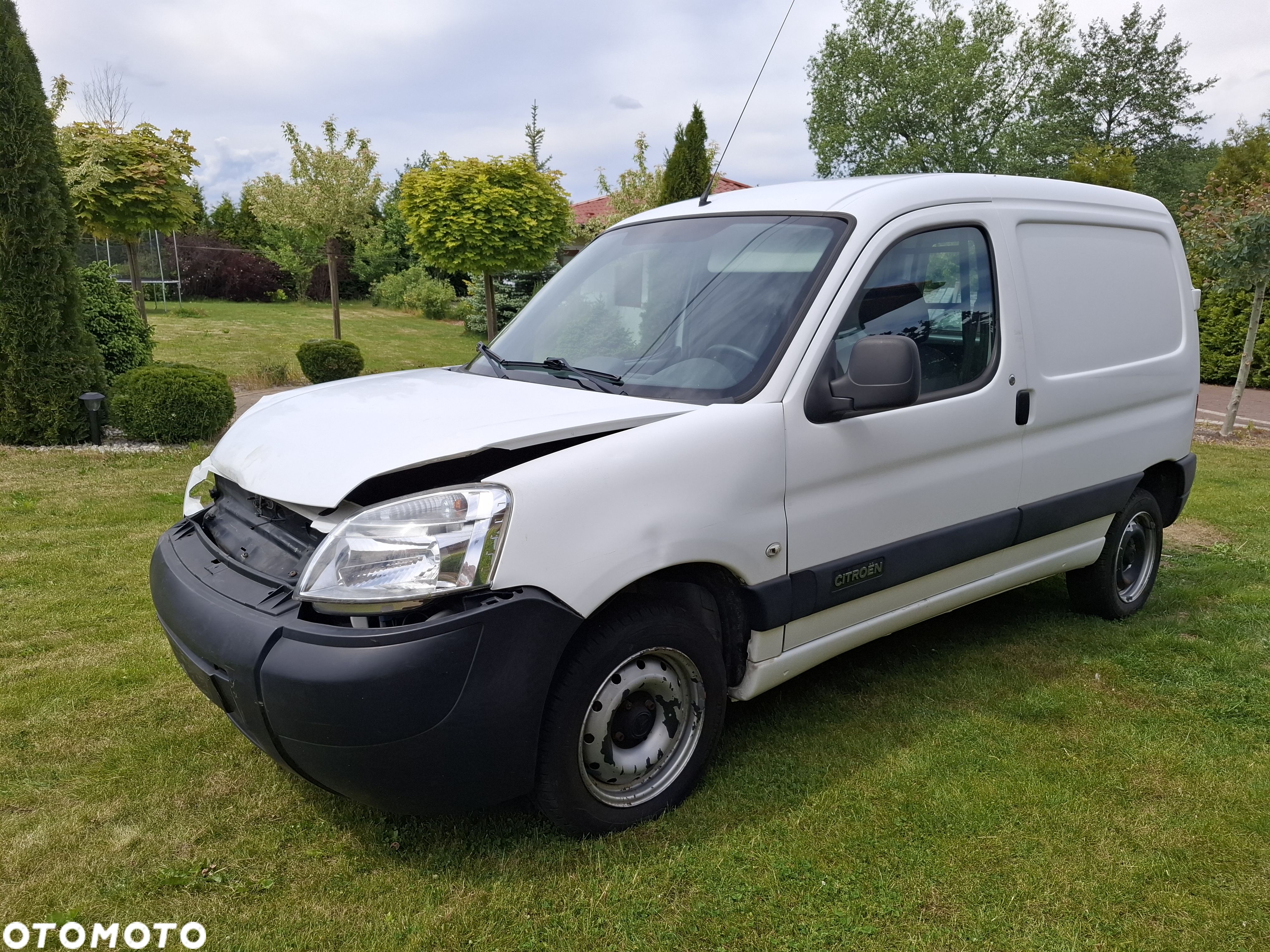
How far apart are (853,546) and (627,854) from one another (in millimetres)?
1308

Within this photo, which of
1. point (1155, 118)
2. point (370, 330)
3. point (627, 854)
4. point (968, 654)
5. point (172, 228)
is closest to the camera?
point (627, 854)

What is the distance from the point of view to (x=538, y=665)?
2.49 m

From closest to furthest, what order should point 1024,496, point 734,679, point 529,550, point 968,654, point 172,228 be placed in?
point 529,550, point 734,679, point 1024,496, point 968,654, point 172,228

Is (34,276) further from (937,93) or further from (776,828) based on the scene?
(937,93)

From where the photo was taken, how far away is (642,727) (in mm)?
2912

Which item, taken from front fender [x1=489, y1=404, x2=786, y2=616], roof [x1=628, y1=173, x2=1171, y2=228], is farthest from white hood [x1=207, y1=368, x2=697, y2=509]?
roof [x1=628, y1=173, x2=1171, y2=228]

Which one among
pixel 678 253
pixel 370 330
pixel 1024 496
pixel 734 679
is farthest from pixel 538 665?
pixel 370 330

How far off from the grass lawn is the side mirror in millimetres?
12824

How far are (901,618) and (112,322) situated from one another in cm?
954

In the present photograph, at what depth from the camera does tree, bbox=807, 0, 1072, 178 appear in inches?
1444

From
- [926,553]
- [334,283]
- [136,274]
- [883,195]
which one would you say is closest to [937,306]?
[883,195]

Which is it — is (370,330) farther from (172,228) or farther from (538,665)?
(538,665)

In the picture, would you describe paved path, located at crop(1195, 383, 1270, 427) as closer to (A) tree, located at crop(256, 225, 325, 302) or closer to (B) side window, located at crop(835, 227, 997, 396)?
(B) side window, located at crop(835, 227, 997, 396)

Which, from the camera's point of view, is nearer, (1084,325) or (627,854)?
(627,854)
